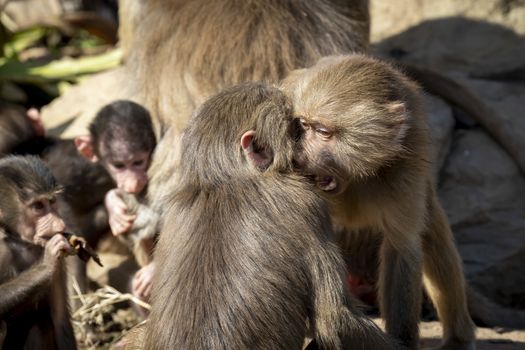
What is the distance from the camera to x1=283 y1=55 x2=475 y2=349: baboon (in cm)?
426

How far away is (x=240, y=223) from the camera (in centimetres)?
394

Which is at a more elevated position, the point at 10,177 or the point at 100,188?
the point at 10,177

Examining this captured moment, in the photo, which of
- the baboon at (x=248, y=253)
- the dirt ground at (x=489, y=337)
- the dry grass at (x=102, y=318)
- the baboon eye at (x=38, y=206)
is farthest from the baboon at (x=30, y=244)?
the dirt ground at (x=489, y=337)

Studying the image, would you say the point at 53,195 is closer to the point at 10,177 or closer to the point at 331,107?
the point at 10,177

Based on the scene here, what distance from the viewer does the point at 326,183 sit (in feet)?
14.2

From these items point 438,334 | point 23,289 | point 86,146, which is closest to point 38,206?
point 23,289

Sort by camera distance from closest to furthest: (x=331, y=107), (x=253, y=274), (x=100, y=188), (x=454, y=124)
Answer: (x=253, y=274), (x=331, y=107), (x=100, y=188), (x=454, y=124)

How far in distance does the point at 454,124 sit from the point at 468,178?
1.71ft

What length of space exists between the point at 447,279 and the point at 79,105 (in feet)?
13.8

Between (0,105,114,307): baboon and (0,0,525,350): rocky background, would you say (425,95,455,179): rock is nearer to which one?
(0,0,525,350): rocky background

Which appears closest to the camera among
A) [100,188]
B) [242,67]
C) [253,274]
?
[253,274]

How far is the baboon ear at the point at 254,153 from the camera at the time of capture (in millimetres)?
4031

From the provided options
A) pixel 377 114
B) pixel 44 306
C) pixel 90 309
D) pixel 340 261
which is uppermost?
pixel 377 114

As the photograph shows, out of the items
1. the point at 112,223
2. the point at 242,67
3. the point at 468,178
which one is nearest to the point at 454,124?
the point at 468,178
